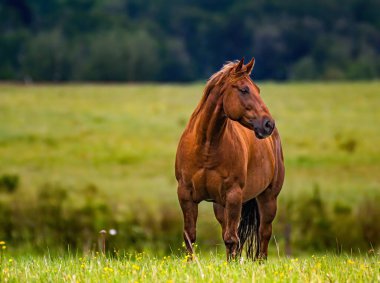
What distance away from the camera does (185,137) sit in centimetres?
905

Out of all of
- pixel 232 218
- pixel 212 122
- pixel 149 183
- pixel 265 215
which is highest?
pixel 212 122

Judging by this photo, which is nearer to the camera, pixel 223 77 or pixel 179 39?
pixel 223 77

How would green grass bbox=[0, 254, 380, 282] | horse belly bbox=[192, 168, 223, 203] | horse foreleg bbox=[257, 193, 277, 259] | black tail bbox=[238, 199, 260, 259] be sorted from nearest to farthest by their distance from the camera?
green grass bbox=[0, 254, 380, 282] < horse belly bbox=[192, 168, 223, 203] < horse foreleg bbox=[257, 193, 277, 259] < black tail bbox=[238, 199, 260, 259]

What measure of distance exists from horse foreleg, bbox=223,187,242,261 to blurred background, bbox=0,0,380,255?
1.09 metres

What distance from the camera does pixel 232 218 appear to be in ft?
28.4

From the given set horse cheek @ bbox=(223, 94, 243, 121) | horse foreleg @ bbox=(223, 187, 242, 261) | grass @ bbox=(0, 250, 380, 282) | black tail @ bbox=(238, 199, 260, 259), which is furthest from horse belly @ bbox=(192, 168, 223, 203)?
black tail @ bbox=(238, 199, 260, 259)

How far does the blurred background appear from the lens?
20.0 meters

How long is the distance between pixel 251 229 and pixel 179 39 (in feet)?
256

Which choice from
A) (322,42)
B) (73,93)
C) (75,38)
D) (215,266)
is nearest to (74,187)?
(215,266)

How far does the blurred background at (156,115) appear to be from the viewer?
20.0m

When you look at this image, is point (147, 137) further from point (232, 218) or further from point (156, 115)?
point (232, 218)

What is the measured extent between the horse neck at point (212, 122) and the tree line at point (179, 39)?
63575 mm

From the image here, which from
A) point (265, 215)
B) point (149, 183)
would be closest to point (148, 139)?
point (149, 183)

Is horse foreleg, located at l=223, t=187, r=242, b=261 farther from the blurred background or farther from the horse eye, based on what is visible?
the blurred background
